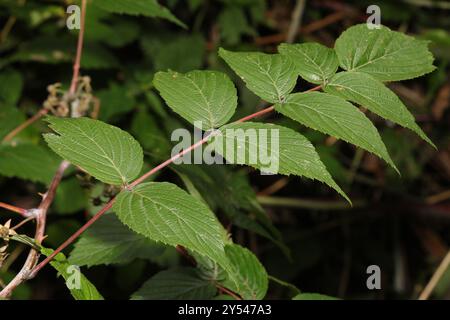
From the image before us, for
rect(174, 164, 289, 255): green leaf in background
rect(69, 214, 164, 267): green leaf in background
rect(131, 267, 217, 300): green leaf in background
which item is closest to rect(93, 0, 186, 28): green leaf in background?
rect(174, 164, 289, 255): green leaf in background

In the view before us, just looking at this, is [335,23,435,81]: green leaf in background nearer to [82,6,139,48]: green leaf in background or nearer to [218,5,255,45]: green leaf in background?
[82,6,139,48]: green leaf in background

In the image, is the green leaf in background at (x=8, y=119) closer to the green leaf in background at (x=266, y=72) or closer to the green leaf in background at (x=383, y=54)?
the green leaf in background at (x=266, y=72)

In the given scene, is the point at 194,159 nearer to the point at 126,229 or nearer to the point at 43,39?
the point at 126,229

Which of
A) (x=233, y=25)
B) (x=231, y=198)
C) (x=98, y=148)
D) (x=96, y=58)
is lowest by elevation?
(x=231, y=198)

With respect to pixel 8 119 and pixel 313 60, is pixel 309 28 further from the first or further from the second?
pixel 313 60

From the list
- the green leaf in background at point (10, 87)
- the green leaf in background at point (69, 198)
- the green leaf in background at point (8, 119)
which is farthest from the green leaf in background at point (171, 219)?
the green leaf in background at point (10, 87)

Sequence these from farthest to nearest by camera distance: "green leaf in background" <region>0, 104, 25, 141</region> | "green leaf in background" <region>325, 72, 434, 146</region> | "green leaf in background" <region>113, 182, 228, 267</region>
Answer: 1. "green leaf in background" <region>0, 104, 25, 141</region>
2. "green leaf in background" <region>325, 72, 434, 146</region>
3. "green leaf in background" <region>113, 182, 228, 267</region>

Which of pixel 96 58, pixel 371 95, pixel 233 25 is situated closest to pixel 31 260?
pixel 371 95
